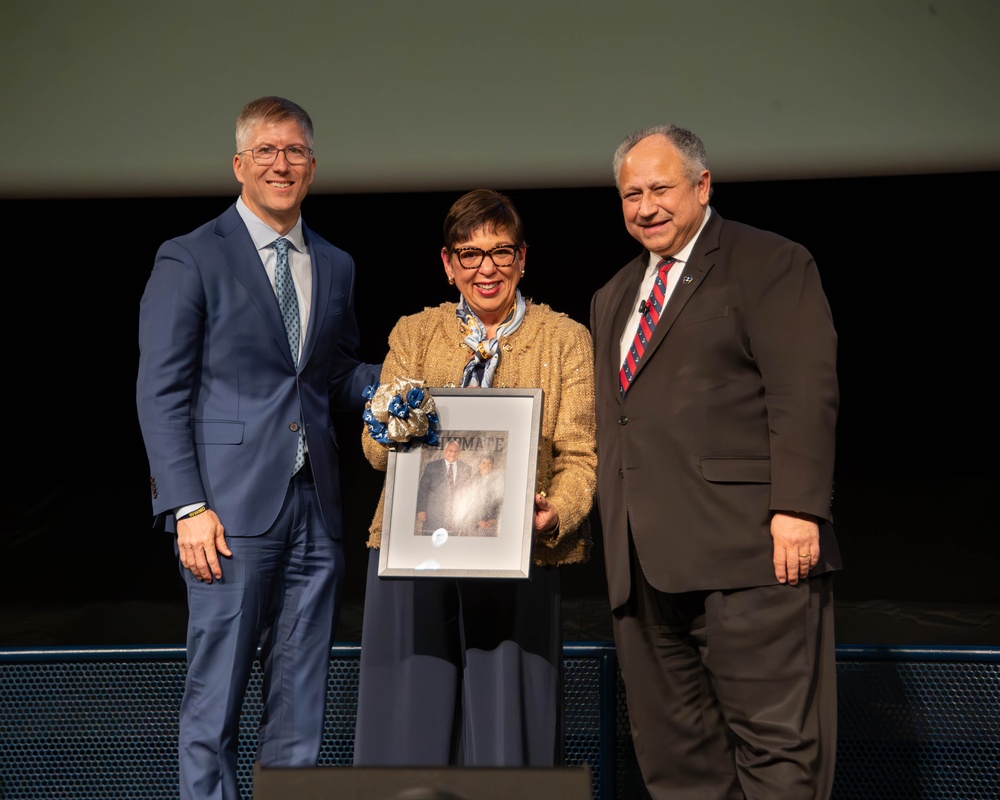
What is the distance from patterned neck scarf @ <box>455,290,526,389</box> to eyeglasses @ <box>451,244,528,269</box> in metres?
0.10

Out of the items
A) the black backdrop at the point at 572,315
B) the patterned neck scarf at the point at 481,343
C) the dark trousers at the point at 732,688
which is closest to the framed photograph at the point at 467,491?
the patterned neck scarf at the point at 481,343

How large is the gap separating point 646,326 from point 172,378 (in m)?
0.97

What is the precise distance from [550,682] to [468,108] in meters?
2.05

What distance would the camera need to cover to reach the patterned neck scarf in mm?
2301

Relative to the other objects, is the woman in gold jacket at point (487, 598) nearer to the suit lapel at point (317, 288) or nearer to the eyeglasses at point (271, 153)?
the suit lapel at point (317, 288)

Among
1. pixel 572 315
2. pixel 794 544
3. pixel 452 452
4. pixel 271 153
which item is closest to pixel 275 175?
pixel 271 153

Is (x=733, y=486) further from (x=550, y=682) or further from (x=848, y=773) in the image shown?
(x=848, y=773)

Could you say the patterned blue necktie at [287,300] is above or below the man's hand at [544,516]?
above

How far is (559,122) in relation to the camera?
3.61m

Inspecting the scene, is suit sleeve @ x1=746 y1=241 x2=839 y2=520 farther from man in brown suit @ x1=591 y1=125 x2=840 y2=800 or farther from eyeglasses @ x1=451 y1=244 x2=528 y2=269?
eyeglasses @ x1=451 y1=244 x2=528 y2=269

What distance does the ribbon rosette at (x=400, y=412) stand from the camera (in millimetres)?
2133

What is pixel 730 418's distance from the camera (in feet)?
7.28

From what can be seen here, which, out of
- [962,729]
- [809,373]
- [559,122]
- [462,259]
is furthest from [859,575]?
[462,259]

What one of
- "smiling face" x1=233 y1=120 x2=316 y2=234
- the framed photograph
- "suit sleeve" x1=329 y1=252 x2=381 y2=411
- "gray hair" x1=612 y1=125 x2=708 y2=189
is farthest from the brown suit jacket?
"smiling face" x1=233 y1=120 x2=316 y2=234
